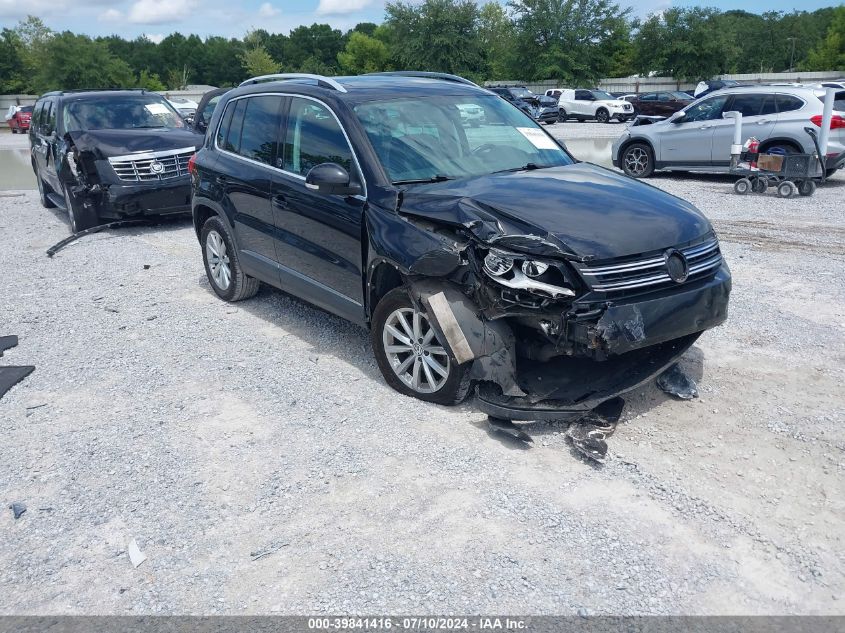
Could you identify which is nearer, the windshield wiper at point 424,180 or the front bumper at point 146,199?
the windshield wiper at point 424,180

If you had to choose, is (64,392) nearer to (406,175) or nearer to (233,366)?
(233,366)

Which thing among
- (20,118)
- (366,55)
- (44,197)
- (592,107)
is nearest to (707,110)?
(44,197)

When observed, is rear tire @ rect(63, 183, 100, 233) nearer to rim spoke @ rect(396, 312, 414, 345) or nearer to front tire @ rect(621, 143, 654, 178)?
rim spoke @ rect(396, 312, 414, 345)

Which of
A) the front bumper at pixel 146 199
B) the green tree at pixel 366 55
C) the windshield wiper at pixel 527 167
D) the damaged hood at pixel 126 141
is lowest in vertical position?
the front bumper at pixel 146 199

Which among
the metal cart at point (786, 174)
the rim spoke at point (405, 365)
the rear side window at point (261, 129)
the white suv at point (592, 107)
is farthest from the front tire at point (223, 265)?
the white suv at point (592, 107)

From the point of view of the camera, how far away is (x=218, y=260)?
712cm

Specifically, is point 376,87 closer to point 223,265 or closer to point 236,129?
point 236,129

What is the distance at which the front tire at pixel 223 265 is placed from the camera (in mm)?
6773

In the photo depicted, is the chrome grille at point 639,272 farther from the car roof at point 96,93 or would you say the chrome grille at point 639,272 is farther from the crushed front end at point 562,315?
the car roof at point 96,93

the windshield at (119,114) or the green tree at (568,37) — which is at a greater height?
the green tree at (568,37)

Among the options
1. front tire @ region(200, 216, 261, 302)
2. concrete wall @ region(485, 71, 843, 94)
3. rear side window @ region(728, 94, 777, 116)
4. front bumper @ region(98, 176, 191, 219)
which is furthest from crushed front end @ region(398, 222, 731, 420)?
concrete wall @ region(485, 71, 843, 94)

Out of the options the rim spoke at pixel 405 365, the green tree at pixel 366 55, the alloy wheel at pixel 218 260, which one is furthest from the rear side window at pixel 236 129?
the green tree at pixel 366 55

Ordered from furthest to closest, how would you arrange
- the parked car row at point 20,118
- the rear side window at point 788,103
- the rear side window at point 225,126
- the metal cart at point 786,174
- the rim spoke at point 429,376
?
the parked car row at point 20,118, the rear side window at point 788,103, the metal cart at point 786,174, the rear side window at point 225,126, the rim spoke at point 429,376

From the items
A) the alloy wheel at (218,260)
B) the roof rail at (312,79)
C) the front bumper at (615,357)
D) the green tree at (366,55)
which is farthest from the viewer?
the green tree at (366,55)
